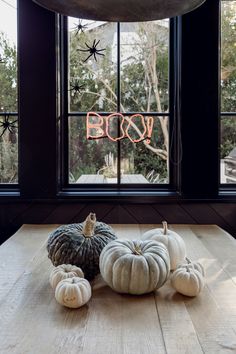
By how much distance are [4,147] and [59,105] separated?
1.54 ft

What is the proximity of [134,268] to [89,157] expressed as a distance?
140 cm

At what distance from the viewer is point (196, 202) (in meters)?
2.31

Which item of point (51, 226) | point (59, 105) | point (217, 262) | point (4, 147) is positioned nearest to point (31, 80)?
point (59, 105)

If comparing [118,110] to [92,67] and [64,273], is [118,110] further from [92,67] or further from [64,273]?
[64,273]

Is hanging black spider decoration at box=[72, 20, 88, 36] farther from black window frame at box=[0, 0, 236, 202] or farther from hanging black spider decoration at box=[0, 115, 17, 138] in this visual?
hanging black spider decoration at box=[0, 115, 17, 138]

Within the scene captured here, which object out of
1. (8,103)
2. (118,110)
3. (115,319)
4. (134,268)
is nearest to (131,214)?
(118,110)

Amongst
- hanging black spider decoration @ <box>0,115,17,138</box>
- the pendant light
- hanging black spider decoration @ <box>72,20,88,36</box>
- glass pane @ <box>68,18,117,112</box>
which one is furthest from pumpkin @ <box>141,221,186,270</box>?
hanging black spider decoration @ <box>72,20,88,36</box>

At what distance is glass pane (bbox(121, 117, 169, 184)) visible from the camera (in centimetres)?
245

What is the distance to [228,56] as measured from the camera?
243 centimetres

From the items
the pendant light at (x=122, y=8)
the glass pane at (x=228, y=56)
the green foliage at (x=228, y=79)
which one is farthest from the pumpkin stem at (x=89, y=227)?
the glass pane at (x=228, y=56)

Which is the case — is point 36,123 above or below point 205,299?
above

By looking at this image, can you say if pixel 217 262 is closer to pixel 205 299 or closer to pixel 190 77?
pixel 205 299

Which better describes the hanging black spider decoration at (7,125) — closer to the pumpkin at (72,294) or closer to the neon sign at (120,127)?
the neon sign at (120,127)

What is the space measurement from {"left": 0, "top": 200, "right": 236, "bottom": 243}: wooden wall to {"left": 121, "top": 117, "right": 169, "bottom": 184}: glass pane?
23 centimetres
